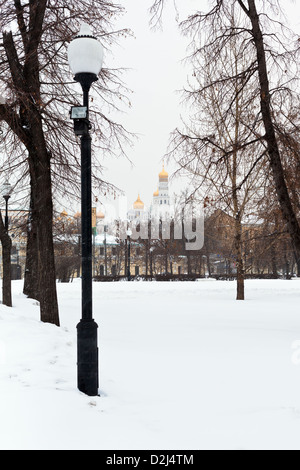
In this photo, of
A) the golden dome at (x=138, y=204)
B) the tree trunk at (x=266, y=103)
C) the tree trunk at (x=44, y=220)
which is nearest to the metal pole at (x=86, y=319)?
the tree trunk at (x=44, y=220)

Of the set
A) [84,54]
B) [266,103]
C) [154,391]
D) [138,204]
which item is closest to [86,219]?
[84,54]

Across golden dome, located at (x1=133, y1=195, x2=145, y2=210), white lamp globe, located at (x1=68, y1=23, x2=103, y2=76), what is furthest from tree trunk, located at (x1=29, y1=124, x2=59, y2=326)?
golden dome, located at (x1=133, y1=195, x2=145, y2=210)

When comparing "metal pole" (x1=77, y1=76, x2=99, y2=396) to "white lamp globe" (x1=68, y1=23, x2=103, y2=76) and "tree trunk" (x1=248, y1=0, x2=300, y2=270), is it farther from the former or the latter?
"tree trunk" (x1=248, y1=0, x2=300, y2=270)

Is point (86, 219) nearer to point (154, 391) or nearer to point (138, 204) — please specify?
point (154, 391)

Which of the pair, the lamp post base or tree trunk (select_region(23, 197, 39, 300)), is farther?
tree trunk (select_region(23, 197, 39, 300))

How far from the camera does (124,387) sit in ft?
17.9

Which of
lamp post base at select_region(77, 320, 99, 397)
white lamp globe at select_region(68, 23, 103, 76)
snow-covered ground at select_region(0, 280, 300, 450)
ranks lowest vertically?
snow-covered ground at select_region(0, 280, 300, 450)

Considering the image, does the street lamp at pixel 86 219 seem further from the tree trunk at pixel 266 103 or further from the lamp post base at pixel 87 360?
the tree trunk at pixel 266 103

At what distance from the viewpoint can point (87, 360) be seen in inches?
191

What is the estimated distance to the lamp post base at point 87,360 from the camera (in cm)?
480

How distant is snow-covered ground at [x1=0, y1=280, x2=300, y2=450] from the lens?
3816mm

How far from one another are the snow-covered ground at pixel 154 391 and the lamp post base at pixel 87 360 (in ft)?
0.46
